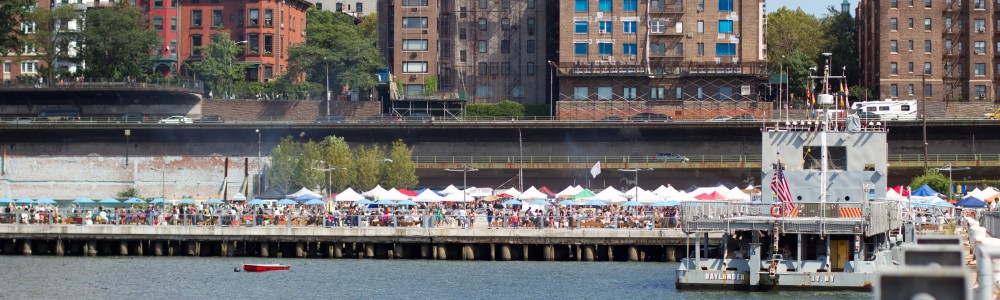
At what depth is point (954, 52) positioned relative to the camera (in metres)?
129

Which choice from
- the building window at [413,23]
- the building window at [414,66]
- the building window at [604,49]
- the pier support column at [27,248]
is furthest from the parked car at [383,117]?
the pier support column at [27,248]

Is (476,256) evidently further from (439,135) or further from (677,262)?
(439,135)

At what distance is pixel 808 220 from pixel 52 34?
367 ft

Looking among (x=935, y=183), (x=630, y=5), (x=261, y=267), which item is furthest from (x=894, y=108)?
(x=261, y=267)

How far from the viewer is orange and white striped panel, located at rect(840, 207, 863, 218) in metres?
46.7

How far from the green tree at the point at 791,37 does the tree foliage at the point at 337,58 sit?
3848cm

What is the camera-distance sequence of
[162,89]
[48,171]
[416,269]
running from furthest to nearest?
[162,89] → [48,171] → [416,269]

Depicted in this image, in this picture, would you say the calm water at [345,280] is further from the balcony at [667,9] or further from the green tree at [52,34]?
the green tree at [52,34]

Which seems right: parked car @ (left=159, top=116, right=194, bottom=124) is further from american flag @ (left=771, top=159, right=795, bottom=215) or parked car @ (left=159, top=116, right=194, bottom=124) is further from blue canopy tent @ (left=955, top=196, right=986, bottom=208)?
american flag @ (left=771, top=159, right=795, bottom=215)

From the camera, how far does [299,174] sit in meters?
99.0

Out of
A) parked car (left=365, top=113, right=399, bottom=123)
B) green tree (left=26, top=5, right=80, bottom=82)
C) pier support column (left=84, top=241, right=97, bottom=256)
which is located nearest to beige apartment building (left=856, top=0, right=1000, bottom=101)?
parked car (left=365, top=113, right=399, bottom=123)

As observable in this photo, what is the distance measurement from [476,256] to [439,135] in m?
46.6

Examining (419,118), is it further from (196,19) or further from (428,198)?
(196,19)

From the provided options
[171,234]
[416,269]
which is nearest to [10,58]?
[171,234]
